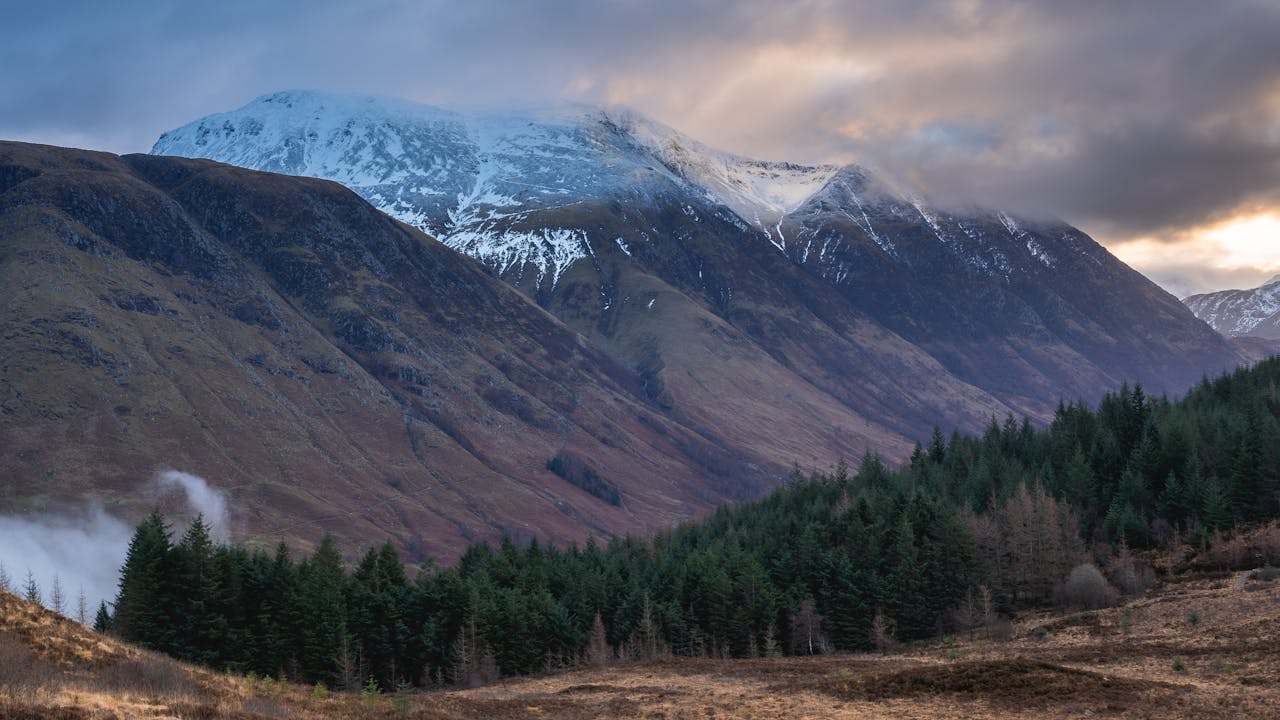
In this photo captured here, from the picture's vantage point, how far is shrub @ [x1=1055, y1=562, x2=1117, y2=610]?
84.9 meters

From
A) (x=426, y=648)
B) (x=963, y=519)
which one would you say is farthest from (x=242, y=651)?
(x=963, y=519)

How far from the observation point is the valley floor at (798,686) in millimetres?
32719

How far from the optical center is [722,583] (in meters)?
95.8

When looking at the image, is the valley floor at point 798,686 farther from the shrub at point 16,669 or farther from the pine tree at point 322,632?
the pine tree at point 322,632

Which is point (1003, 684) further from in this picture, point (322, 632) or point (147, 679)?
point (322, 632)

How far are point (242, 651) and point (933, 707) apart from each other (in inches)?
2339

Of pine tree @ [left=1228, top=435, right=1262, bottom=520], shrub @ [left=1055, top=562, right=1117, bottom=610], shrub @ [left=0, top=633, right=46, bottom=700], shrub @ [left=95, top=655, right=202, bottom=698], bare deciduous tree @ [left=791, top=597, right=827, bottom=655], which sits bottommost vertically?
bare deciduous tree @ [left=791, top=597, right=827, bottom=655]

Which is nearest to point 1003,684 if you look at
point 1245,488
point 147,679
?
point 147,679

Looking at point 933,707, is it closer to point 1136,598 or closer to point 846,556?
point 1136,598

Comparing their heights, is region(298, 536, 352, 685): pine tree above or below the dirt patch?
above

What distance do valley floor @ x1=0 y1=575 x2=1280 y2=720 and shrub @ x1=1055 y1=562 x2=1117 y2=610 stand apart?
810 inches

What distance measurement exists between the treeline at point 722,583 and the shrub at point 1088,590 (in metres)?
0.32

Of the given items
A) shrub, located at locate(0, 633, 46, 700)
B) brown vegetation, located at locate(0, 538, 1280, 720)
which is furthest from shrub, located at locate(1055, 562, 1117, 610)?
shrub, located at locate(0, 633, 46, 700)

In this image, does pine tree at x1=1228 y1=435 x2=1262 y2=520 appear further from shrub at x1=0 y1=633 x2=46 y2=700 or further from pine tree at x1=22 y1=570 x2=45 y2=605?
shrub at x1=0 y1=633 x2=46 y2=700
